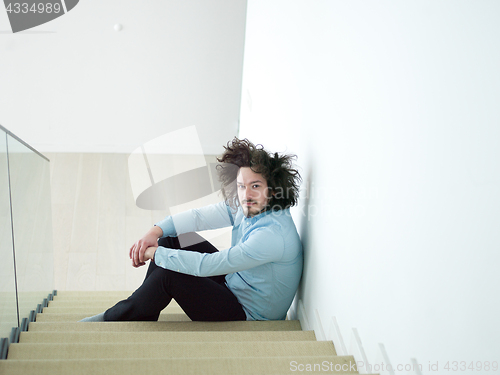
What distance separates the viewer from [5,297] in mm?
1608

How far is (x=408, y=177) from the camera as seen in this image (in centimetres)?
99

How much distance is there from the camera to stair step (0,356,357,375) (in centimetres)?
112

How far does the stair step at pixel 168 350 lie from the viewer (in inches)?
52.7

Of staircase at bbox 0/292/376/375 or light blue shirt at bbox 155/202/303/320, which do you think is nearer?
staircase at bbox 0/292/376/375

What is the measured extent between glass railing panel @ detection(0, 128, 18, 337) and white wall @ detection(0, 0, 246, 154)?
312 centimetres

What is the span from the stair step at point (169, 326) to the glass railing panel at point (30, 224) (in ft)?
0.53

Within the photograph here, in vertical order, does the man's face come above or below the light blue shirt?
above

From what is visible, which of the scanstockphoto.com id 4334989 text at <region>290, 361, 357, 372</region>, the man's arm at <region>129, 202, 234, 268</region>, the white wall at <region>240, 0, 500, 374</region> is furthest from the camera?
the man's arm at <region>129, 202, 234, 268</region>

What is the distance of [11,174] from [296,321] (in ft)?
4.18

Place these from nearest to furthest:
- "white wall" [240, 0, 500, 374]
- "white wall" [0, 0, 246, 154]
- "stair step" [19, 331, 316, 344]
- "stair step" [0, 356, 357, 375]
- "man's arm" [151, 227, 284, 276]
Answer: "white wall" [240, 0, 500, 374]
"stair step" [0, 356, 357, 375]
"stair step" [19, 331, 316, 344]
"man's arm" [151, 227, 284, 276]
"white wall" [0, 0, 246, 154]

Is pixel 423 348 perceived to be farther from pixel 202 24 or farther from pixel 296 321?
pixel 202 24

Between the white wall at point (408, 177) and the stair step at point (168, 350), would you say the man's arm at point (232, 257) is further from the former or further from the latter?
the stair step at point (168, 350)

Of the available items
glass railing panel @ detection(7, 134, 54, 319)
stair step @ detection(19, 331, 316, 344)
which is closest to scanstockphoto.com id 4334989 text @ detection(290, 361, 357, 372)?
stair step @ detection(19, 331, 316, 344)

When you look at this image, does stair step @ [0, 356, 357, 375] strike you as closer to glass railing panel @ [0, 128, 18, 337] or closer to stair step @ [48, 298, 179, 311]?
glass railing panel @ [0, 128, 18, 337]
